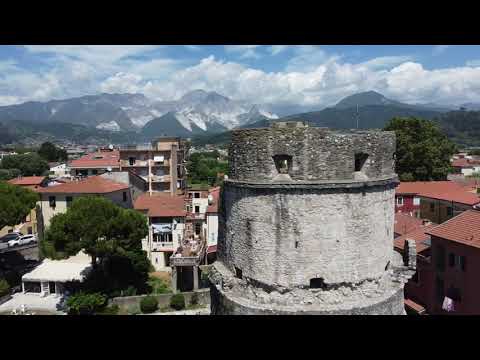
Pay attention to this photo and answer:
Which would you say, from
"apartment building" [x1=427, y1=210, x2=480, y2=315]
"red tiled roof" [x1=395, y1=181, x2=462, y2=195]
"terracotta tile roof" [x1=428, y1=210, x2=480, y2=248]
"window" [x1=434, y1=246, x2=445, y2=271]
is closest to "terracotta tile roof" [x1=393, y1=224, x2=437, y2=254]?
"terracotta tile roof" [x1=428, y1=210, x2=480, y2=248]

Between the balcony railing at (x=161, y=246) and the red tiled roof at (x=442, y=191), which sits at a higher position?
the red tiled roof at (x=442, y=191)

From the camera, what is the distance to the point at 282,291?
11828mm

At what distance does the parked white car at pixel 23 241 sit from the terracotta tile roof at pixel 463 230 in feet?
126

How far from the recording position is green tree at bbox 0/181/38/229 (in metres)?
28.8

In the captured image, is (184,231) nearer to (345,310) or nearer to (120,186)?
(120,186)

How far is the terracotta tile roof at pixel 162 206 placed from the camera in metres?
34.4

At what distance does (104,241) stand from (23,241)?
19139 mm

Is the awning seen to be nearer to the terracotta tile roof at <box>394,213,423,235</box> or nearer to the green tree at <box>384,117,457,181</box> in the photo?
the terracotta tile roof at <box>394,213,423,235</box>

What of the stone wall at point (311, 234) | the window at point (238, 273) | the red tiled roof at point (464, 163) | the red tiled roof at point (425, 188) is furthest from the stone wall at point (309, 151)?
the red tiled roof at point (464, 163)

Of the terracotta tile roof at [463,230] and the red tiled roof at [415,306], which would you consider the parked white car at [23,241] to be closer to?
the red tiled roof at [415,306]

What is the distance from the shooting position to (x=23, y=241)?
131ft

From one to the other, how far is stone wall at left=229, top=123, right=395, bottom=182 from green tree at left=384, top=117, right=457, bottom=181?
34.4 m

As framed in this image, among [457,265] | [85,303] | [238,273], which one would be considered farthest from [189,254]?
[457,265]

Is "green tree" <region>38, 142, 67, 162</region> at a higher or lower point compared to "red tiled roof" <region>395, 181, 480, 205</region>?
higher
